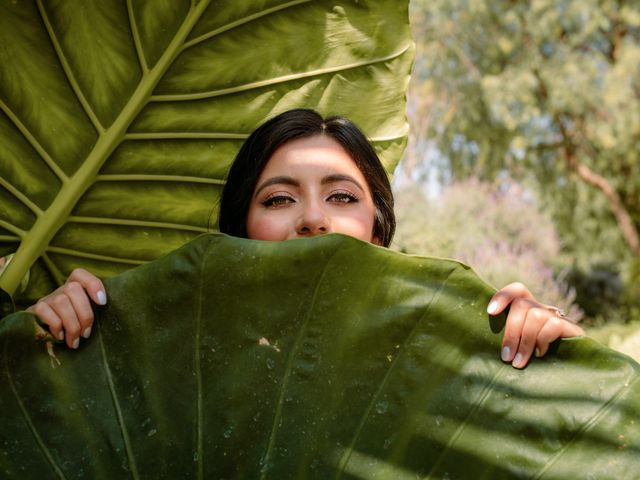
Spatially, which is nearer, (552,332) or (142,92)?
(552,332)

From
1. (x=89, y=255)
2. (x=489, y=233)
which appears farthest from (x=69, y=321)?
(x=489, y=233)

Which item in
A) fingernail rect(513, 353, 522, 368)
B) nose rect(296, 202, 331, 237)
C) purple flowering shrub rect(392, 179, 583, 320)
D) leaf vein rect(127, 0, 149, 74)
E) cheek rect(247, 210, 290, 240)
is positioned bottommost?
purple flowering shrub rect(392, 179, 583, 320)

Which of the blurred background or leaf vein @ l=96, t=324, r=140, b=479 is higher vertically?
leaf vein @ l=96, t=324, r=140, b=479

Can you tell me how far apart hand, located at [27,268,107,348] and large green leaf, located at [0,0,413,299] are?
45 centimetres

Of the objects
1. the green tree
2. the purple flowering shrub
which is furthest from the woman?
the green tree

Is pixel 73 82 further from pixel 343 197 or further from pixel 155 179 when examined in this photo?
pixel 343 197

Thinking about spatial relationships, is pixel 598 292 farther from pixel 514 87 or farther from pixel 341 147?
pixel 341 147

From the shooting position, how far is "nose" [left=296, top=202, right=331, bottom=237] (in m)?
1.02

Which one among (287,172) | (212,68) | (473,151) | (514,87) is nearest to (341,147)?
(287,172)

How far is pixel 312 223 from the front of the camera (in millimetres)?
1016

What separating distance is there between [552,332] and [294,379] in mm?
258

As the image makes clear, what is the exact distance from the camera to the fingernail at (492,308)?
67cm

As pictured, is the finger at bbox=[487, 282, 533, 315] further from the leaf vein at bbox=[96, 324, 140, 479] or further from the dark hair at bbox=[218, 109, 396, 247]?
the dark hair at bbox=[218, 109, 396, 247]

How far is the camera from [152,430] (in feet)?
2.33
